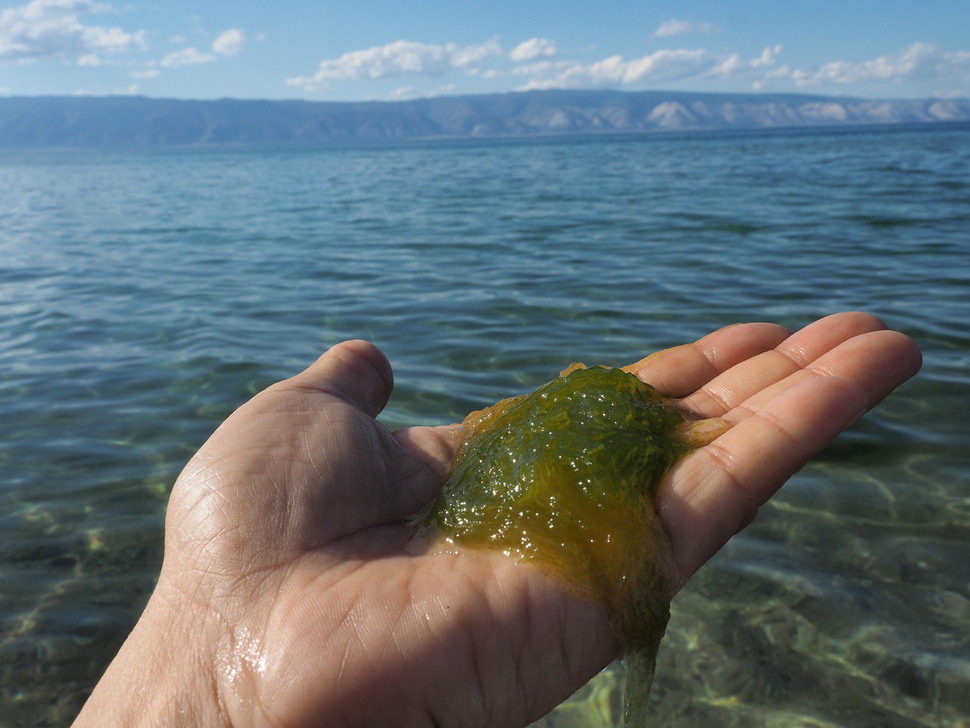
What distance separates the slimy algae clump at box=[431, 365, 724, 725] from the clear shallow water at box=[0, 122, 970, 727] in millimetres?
957

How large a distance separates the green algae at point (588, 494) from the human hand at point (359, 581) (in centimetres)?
9

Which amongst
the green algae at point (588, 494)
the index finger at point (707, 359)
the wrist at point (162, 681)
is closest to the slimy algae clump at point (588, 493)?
the green algae at point (588, 494)

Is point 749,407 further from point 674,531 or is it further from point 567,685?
point 567,685

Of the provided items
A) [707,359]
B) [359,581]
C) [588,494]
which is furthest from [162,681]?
[707,359]

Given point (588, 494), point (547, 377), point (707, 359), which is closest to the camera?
point (588, 494)

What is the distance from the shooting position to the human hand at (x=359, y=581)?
2014 mm

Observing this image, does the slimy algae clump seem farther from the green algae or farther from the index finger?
the index finger

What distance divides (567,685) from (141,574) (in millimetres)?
2689

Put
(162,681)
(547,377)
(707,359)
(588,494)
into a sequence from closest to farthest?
(162,681) < (588,494) < (707,359) < (547,377)

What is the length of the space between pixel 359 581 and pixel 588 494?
88 cm

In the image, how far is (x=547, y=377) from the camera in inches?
241

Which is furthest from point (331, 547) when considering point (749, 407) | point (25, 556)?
point (25, 556)

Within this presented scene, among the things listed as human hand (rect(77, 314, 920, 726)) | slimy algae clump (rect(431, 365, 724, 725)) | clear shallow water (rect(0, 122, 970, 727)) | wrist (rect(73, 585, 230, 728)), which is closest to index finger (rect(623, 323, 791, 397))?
slimy algae clump (rect(431, 365, 724, 725))

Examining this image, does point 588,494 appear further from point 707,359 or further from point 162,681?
point 162,681
